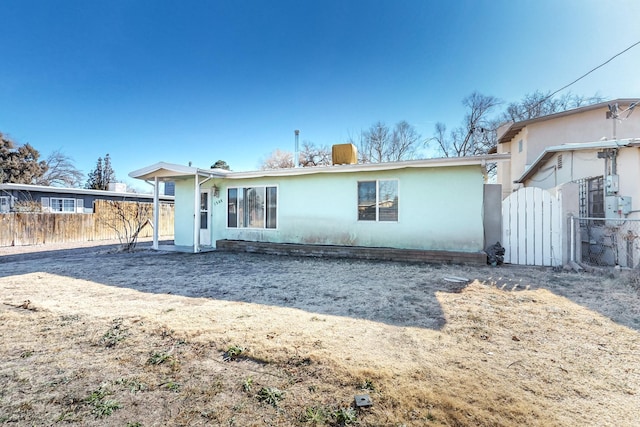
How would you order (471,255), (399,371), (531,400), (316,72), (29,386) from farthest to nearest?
(316,72), (471,255), (399,371), (29,386), (531,400)

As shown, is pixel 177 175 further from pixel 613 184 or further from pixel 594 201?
pixel 594 201

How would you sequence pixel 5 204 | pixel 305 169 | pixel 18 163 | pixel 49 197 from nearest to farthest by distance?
pixel 305 169, pixel 5 204, pixel 49 197, pixel 18 163

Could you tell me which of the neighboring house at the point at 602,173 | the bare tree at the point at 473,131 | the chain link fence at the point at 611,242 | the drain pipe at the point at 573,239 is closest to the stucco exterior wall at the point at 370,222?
the drain pipe at the point at 573,239

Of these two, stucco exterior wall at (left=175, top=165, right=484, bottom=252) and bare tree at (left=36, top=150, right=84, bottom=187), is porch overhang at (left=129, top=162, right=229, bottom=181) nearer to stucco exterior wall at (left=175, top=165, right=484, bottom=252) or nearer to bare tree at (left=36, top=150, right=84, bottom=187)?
stucco exterior wall at (left=175, top=165, right=484, bottom=252)

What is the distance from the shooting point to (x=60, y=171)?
27750mm

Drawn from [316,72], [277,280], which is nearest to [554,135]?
[316,72]

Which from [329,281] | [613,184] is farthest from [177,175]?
[613,184]

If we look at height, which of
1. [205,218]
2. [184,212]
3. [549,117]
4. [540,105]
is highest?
[540,105]

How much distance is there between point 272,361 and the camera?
2535mm

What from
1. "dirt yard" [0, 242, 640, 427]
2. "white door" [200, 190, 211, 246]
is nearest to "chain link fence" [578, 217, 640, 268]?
"dirt yard" [0, 242, 640, 427]

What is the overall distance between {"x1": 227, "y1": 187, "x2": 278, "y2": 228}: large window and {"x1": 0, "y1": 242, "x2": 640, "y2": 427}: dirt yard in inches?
175

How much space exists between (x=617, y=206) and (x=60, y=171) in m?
37.3

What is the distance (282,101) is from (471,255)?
37.4ft

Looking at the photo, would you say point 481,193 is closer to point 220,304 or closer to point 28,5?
point 220,304
